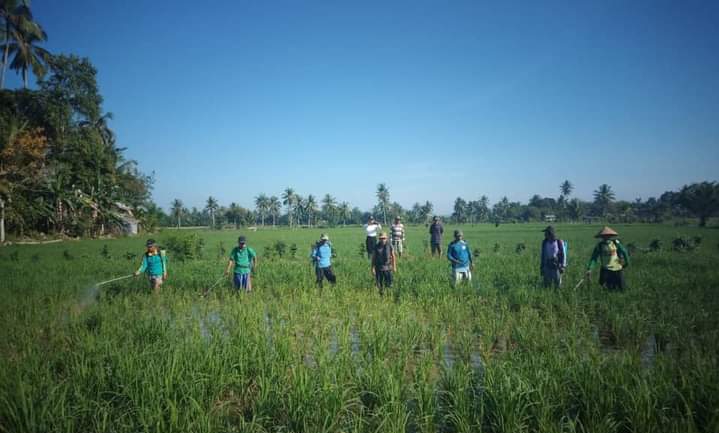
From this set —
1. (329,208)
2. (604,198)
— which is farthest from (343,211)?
(604,198)

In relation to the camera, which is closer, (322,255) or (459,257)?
(459,257)

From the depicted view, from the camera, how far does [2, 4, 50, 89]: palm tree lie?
3031cm

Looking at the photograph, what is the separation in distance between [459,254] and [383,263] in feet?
6.15

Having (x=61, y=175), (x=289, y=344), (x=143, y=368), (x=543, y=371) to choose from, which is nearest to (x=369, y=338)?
(x=289, y=344)

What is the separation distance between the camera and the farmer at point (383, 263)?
27.6 ft

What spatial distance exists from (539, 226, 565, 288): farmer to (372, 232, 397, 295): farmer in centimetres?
352

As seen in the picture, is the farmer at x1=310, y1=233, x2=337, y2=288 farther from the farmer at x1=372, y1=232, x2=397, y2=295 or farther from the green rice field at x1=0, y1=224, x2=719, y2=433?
the farmer at x1=372, y1=232, x2=397, y2=295

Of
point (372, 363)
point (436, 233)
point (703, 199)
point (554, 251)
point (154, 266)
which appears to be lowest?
point (372, 363)

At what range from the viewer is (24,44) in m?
31.1

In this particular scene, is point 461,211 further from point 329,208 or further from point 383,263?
point 383,263

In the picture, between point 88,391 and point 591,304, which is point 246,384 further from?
point 591,304

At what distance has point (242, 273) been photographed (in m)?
8.62

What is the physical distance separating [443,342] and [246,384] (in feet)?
8.78

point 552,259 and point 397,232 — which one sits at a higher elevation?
point 397,232
